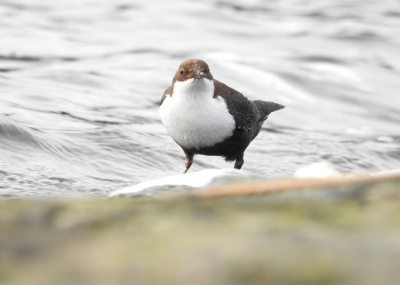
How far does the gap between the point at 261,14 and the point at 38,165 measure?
10.5 meters

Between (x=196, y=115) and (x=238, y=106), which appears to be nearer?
(x=196, y=115)

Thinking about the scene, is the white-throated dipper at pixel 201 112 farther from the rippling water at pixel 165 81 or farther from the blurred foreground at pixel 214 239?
the blurred foreground at pixel 214 239

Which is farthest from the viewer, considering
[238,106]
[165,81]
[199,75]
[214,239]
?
[165,81]

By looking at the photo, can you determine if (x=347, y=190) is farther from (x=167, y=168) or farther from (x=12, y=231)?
(x=167, y=168)

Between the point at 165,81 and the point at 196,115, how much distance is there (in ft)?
15.6

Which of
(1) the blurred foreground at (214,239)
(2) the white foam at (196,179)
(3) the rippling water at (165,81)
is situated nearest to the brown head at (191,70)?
Answer: (3) the rippling water at (165,81)

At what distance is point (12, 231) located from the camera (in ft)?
4.71

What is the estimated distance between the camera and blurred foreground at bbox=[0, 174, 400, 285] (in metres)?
1.17

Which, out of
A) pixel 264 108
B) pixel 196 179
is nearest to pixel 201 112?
pixel 264 108

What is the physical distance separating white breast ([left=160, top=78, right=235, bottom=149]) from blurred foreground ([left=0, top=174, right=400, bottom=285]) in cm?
286

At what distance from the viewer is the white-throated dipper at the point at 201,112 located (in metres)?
4.43

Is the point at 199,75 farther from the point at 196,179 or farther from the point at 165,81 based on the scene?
the point at 165,81

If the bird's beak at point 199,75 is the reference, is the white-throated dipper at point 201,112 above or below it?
below

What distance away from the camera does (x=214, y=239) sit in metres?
1.27
